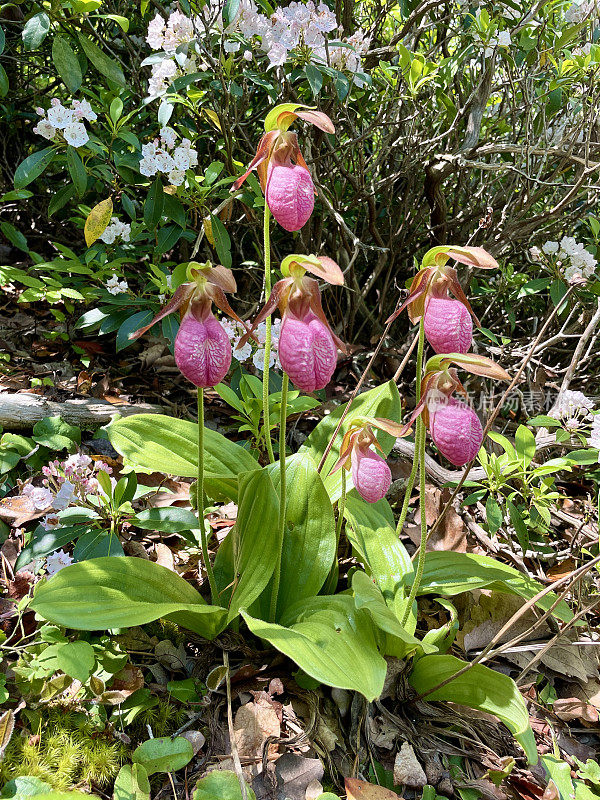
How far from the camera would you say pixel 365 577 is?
51.9 inches

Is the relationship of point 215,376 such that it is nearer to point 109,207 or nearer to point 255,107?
point 109,207

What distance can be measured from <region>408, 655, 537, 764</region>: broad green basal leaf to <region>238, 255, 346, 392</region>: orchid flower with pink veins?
73cm

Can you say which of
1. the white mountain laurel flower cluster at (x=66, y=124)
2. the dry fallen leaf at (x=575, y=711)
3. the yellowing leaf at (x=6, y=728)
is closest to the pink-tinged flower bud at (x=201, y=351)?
the yellowing leaf at (x=6, y=728)

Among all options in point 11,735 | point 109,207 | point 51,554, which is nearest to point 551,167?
point 109,207

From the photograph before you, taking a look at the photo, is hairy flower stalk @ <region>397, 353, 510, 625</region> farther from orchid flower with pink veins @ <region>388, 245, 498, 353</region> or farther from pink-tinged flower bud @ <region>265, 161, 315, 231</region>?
pink-tinged flower bud @ <region>265, 161, 315, 231</region>

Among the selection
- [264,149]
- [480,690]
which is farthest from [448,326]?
[480,690]

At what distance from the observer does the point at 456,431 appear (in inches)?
43.6

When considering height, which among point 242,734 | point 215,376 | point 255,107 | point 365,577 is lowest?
point 242,734

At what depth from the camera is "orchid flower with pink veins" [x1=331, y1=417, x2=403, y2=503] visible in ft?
4.18

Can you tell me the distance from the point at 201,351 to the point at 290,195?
0.36 m

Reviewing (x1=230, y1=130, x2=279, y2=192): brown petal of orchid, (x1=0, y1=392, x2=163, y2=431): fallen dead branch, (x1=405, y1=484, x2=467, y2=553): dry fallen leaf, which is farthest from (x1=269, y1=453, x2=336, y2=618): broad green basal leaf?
(x1=0, y1=392, x2=163, y2=431): fallen dead branch

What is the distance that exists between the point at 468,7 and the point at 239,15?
1.14 m

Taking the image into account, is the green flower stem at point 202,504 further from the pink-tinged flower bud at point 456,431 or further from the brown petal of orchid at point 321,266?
the pink-tinged flower bud at point 456,431

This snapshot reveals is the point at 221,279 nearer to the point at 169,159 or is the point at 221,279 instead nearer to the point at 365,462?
the point at 365,462
